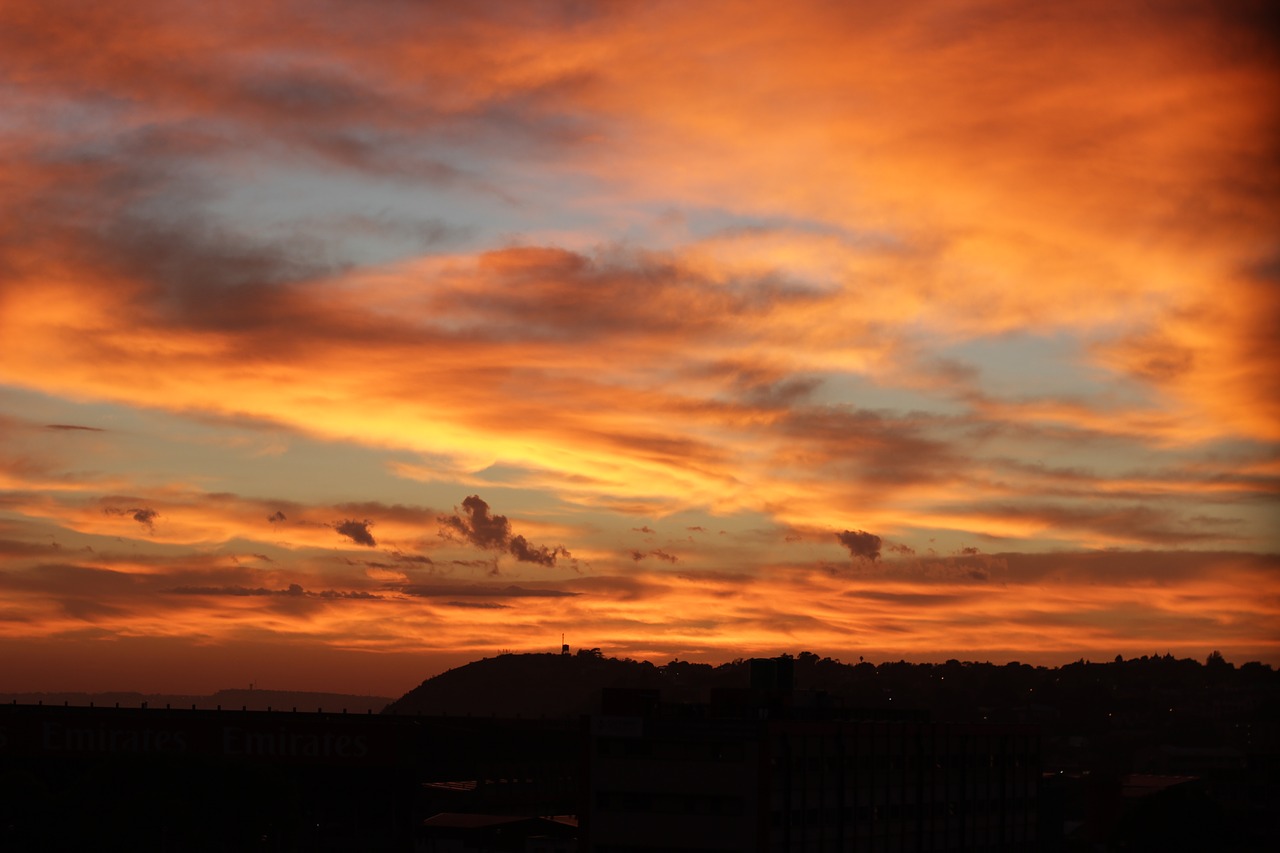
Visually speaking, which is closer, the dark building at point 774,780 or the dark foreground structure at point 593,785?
the dark building at point 774,780

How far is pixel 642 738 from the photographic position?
123625mm

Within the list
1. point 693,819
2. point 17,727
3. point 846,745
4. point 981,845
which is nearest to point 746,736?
point 693,819

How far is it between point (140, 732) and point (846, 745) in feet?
279

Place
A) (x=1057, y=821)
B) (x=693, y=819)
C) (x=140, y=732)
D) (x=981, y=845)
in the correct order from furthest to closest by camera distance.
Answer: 1. (x=1057, y=821)
2. (x=140, y=732)
3. (x=981, y=845)
4. (x=693, y=819)

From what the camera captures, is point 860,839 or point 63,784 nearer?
point 860,839

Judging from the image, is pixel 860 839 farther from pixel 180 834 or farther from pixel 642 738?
pixel 180 834

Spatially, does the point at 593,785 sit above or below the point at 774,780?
below

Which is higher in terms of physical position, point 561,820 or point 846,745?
point 846,745

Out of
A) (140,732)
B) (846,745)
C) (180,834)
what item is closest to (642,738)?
(846,745)

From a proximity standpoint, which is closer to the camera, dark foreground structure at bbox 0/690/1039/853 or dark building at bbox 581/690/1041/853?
dark building at bbox 581/690/1041/853

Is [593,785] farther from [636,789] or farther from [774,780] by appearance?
[774,780]

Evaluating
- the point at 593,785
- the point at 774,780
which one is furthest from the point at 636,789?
the point at 774,780

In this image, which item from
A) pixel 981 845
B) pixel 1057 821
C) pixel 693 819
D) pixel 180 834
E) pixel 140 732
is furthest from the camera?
pixel 1057 821

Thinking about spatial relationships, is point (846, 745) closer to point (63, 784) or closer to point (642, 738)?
point (642, 738)
